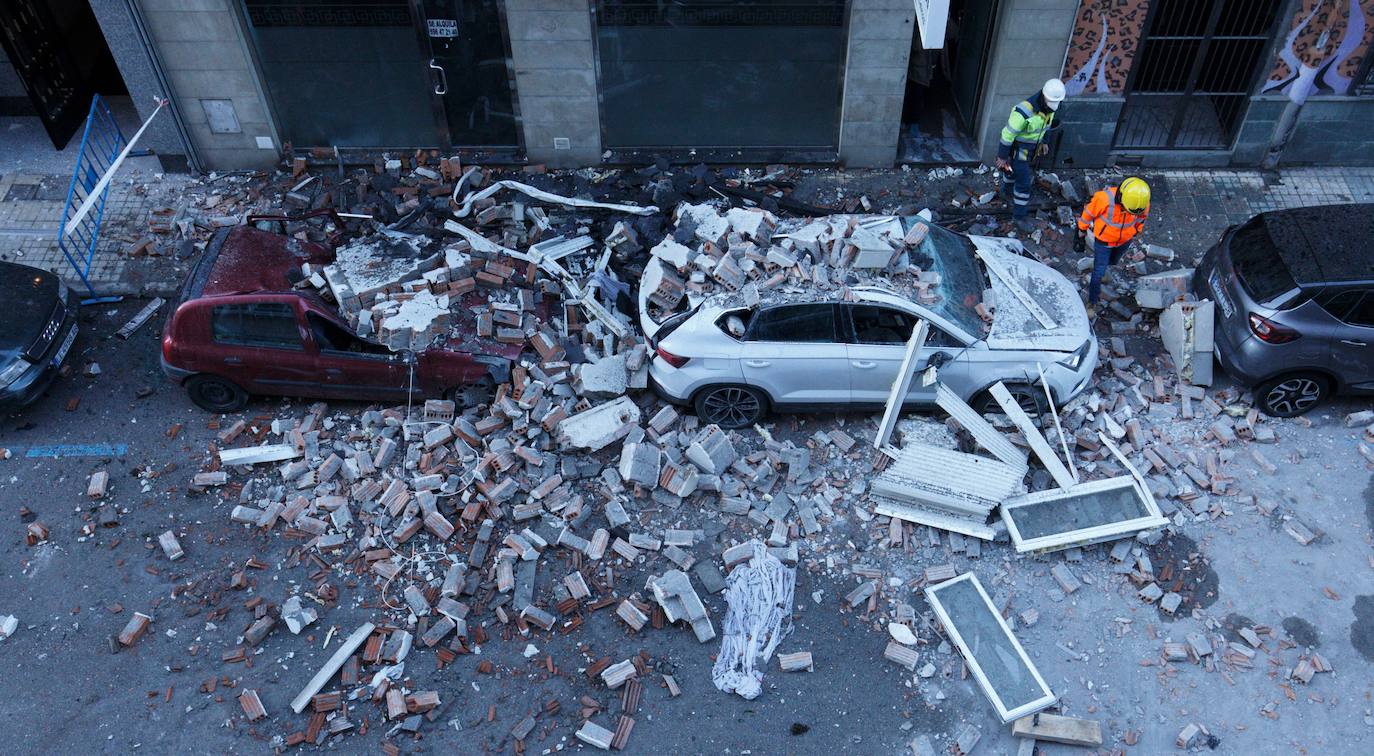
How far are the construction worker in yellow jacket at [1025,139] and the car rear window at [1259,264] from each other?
Answer: 2484 millimetres

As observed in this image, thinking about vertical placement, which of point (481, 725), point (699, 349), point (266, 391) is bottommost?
point (481, 725)

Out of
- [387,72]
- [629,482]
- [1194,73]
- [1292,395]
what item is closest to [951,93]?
[1194,73]

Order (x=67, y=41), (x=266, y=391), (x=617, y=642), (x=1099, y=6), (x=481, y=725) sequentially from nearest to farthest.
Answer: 1. (x=481, y=725)
2. (x=617, y=642)
3. (x=266, y=391)
4. (x=1099, y=6)
5. (x=67, y=41)

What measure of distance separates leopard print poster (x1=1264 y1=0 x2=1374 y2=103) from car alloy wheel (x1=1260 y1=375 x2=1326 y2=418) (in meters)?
4.98

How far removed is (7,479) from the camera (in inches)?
352

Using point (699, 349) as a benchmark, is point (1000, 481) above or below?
below

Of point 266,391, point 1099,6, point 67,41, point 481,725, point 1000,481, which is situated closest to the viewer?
point 481,725

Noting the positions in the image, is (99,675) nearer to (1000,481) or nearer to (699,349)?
(699,349)

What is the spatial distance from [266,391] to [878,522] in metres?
6.14

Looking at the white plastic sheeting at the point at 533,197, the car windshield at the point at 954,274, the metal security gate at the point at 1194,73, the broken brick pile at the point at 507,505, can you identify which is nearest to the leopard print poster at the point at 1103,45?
the metal security gate at the point at 1194,73

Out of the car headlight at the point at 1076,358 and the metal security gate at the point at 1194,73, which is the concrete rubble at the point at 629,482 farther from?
the metal security gate at the point at 1194,73

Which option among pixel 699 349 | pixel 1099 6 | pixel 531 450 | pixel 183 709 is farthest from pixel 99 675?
pixel 1099 6

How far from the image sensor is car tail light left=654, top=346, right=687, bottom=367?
28.9 ft

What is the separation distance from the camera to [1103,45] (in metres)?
11.7
